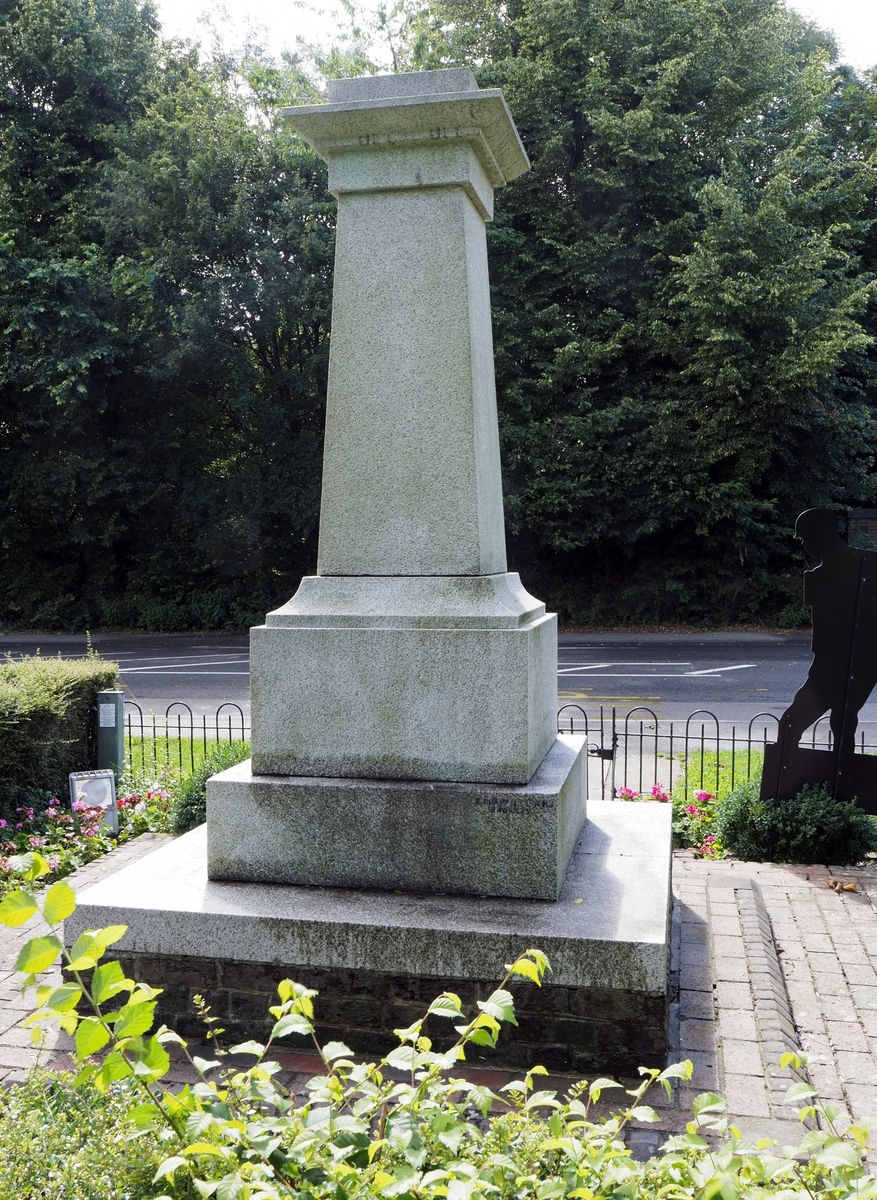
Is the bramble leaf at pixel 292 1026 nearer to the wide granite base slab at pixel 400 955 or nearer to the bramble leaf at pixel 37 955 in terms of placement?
the bramble leaf at pixel 37 955

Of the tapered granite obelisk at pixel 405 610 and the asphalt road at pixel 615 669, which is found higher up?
the tapered granite obelisk at pixel 405 610

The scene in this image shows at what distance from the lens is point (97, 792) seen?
707 cm

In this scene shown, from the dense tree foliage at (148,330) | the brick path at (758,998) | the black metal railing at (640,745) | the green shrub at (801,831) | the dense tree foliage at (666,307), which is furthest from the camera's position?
the dense tree foliage at (148,330)

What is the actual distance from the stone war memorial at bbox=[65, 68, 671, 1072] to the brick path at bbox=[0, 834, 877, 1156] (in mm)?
309

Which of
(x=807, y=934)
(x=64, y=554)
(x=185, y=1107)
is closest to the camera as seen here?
(x=185, y=1107)

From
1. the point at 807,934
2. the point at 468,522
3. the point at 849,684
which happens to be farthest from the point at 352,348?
the point at 849,684

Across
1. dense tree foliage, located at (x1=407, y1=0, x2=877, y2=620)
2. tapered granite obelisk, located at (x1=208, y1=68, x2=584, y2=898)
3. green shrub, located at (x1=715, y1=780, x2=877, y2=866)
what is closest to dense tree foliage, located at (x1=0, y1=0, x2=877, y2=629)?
dense tree foliage, located at (x1=407, y1=0, x2=877, y2=620)

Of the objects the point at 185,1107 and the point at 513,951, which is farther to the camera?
the point at 513,951

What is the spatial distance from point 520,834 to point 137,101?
943 inches

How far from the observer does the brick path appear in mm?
3395

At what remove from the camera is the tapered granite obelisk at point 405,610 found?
398 centimetres

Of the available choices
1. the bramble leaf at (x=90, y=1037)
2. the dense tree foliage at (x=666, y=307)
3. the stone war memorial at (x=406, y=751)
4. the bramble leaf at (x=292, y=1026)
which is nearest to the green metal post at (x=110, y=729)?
the stone war memorial at (x=406, y=751)

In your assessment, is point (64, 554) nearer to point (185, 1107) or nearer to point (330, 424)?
point (330, 424)

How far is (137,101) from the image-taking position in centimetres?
2300
